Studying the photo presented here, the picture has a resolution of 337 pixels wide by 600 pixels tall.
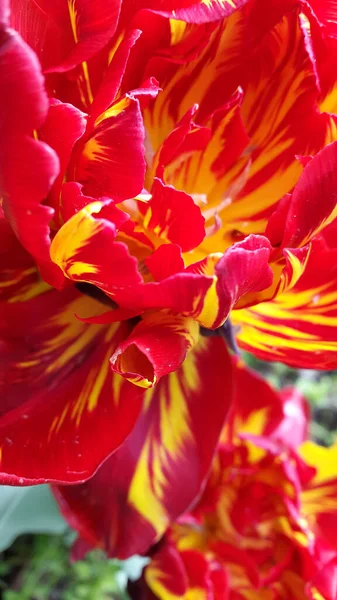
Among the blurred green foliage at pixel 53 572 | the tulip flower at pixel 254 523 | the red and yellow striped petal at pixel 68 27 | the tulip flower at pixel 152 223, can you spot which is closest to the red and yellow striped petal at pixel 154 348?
the tulip flower at pixel 152 223

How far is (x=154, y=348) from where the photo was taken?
28 centimetres

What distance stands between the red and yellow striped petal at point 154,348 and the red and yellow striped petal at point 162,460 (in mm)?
83

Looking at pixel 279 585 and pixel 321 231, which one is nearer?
pixel 321 231

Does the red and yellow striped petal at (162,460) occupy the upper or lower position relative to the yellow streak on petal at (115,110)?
lower

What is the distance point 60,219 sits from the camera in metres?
0.28

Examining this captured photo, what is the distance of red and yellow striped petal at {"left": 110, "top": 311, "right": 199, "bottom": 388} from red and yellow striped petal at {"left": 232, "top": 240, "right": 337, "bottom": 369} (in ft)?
0.18

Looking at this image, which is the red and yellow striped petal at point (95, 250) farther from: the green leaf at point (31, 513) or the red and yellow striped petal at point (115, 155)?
the green leaf at point (31, 513)

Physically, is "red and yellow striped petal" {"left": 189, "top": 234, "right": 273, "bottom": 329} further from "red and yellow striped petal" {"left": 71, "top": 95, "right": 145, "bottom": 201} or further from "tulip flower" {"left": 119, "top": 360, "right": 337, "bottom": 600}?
"tulip flower" {"left": 119, "top": 360, "right": 337, "bottom": 600}

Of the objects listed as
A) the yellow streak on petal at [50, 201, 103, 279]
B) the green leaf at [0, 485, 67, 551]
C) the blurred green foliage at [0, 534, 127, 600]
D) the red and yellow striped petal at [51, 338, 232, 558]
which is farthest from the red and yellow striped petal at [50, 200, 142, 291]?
the blurred green foliage at [0, 534, 127, 600]

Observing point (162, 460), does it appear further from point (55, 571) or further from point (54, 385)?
point (55, 571)

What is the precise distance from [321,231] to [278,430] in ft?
0.83

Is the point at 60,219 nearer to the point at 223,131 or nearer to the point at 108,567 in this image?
the point at 223,131

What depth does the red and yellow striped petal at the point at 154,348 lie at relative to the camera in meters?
0.27

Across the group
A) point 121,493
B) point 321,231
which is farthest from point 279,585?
point 321,231
